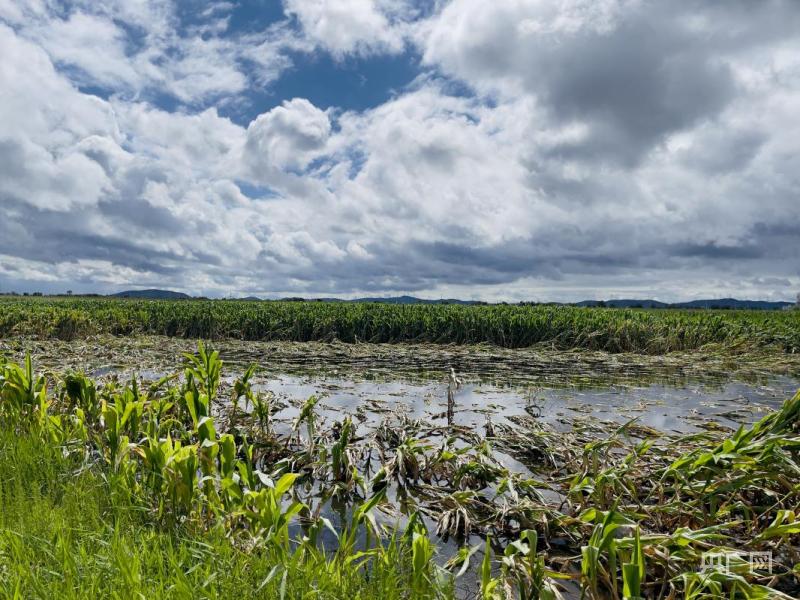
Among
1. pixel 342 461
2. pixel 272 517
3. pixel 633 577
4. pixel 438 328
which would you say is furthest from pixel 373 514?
pixel 438 328

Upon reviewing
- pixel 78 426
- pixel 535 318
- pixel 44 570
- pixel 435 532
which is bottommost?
pixel 435 532

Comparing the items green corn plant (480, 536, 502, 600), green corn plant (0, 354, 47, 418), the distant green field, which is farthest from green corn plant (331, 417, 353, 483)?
the distant green field

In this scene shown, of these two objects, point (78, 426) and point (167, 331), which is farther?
point (167, 331)

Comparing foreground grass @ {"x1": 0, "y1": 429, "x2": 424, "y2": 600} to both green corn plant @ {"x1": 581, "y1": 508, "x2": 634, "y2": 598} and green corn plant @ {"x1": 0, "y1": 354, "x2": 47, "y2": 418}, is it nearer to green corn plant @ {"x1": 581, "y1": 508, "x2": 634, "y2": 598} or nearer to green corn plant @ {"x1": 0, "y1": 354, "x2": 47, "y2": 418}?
green corn plant @ {"x1": 581, "y1": 508, "x2": 634, "y2": 598}

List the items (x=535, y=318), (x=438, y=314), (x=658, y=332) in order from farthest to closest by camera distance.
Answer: (x=438, y=314) → (x=535, y=318) → (x=658, y=332)

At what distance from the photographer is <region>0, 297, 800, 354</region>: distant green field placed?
19078 mm

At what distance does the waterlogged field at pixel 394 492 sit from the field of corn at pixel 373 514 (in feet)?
0.07

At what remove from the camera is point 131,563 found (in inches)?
115

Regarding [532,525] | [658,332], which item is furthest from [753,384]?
[532,525]

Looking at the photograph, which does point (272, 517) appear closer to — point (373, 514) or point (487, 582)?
point (487, 582)

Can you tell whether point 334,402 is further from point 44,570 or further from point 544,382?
point 44,570

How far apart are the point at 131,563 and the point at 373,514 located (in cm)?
231

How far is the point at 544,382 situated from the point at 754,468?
8.40 meters

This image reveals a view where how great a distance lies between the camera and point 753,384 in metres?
11.9
